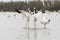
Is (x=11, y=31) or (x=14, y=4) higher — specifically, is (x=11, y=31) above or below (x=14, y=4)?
above

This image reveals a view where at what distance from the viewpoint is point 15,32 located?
10.9 m

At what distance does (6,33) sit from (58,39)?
7.28 ft

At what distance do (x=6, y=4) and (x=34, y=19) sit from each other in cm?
2668

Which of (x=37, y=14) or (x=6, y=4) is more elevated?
(x=37, y=14)

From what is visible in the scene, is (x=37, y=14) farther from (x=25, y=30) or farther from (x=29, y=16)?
(x=25, y=30)

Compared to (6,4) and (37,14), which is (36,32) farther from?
(6,4)

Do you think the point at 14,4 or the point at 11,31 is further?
the point at 14,4

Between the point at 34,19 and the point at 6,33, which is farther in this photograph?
the point at 34,19

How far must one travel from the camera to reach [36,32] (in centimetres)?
1083

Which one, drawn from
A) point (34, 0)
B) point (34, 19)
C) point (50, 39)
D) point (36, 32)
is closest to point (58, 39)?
point (50, 39)

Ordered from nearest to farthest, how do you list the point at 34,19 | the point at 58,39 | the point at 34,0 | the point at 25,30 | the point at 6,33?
1. the point at 58,39
2. the point at 6,33
3. the point at 25,30
4. the point at 34,19
5. the point at 34,0

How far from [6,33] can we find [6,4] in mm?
28230

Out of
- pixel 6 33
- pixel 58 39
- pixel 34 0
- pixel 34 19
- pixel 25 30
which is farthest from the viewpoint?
pixel 34 0

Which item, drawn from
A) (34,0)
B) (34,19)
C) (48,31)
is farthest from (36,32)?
(34,0)
